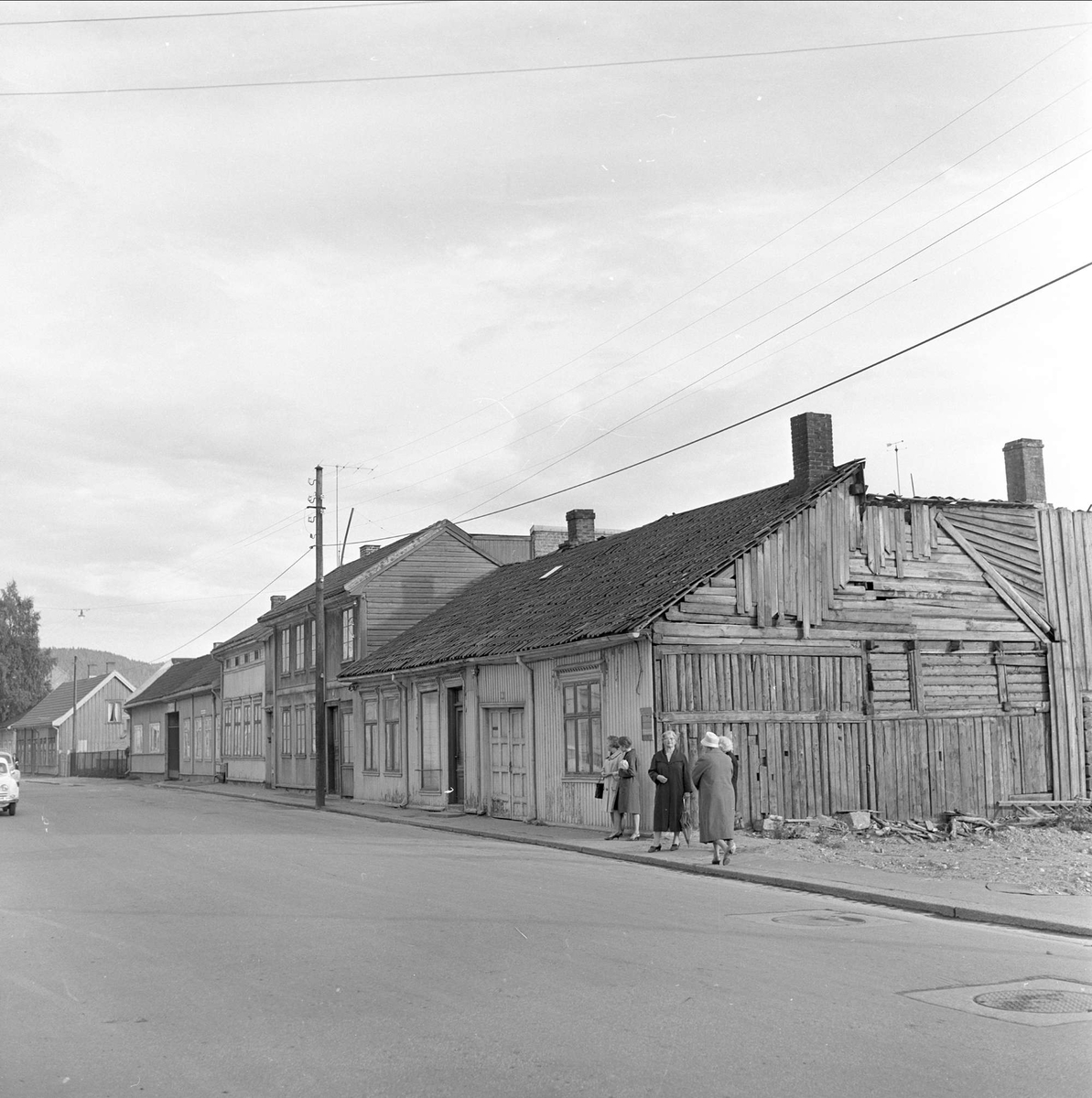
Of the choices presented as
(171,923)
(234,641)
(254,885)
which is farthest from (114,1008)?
(234,641)

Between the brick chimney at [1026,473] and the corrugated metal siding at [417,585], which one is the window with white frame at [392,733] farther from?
the brick chimney at [1026,473]

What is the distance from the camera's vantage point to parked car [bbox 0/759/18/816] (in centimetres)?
2730

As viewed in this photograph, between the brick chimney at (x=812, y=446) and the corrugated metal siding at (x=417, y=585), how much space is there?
15.6 m

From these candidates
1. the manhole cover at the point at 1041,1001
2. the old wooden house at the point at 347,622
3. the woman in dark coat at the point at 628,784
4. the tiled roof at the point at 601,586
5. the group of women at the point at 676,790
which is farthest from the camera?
the old wooden house at the point at 347,622

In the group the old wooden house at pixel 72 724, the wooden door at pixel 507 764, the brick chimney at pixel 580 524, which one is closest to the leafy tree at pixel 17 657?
the old wooden house at pixel 72 724

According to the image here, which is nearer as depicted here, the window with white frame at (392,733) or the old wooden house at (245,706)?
the window with white frame at (392,733)

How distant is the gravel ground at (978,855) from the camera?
13.8 m

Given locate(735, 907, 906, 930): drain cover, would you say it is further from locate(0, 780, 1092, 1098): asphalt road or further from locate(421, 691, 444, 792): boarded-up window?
locate(421, 691, 444, 792): boarded-up window

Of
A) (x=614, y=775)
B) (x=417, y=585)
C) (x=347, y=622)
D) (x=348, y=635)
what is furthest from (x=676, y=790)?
(x=347, y=622)

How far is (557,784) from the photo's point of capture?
22.6 m

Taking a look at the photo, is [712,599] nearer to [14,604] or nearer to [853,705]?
[853,705]

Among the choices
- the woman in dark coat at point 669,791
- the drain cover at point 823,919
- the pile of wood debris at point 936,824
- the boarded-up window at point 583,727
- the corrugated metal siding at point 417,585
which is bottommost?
the pile of wood debris at point 936,824

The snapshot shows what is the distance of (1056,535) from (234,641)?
33.9 metres

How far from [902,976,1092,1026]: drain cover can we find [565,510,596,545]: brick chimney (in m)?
24.9
